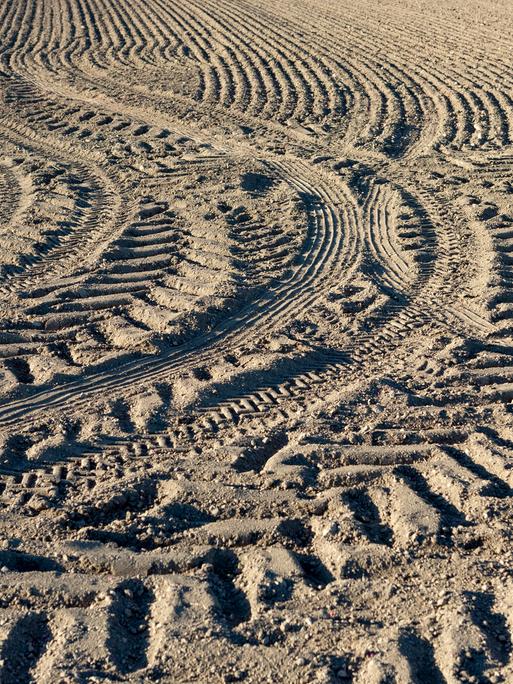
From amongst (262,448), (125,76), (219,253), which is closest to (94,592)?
(262,448)

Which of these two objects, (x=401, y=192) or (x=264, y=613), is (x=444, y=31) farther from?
(x=264, y=613)

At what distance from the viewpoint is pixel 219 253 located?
9094mm

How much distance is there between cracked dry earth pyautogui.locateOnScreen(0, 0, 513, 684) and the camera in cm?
444

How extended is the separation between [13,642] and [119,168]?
8.27 m

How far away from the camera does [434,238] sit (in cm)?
939

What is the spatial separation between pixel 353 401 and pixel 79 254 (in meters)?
4.05

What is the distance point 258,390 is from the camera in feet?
22.0

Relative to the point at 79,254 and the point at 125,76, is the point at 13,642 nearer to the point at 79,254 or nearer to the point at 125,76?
the point at 79,254

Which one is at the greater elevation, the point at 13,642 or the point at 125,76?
the point at 125,76

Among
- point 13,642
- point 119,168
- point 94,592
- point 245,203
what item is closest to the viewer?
point 13,642

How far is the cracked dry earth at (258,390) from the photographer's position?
444 centimetres

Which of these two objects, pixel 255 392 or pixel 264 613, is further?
pixel 255 392

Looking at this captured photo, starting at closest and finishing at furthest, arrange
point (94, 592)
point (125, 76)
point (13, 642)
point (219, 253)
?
point (13, 642) < point (94, 592) < point (219, 253) < point (125, 76)

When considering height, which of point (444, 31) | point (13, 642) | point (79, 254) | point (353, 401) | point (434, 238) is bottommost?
point (13, 642)
